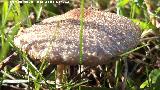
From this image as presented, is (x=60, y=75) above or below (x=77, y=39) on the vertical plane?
below

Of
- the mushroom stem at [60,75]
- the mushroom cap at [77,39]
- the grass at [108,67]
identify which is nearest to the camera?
the mushroom cap at [77,39]

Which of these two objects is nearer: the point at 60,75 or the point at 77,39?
the point at 77,39

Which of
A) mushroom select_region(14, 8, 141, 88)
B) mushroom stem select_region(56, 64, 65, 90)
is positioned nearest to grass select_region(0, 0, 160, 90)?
mushroom stem select_region(56, 64, 65, 90)

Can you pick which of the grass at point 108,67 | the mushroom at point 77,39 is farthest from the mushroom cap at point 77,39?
the grass at point 108,67

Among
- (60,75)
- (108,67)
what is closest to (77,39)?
(60,75)

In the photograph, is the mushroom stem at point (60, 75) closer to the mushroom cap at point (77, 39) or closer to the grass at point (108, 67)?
the grass at point (108, 67)

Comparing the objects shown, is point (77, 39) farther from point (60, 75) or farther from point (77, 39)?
point (60, 75)

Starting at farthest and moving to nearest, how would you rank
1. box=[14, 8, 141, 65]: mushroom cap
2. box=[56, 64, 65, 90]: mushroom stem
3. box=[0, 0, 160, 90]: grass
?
box=[0, 0, 160, 90]: grass → box=[56, 64, 65, 90]: mushroom stem → box=[14, 8, 141, 65]: mushroom cap

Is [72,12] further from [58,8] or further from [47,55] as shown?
[58,8]

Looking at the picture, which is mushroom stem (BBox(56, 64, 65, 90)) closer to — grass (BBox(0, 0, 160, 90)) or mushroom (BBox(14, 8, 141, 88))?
grass (BBox(0, 0, 160, 90))
